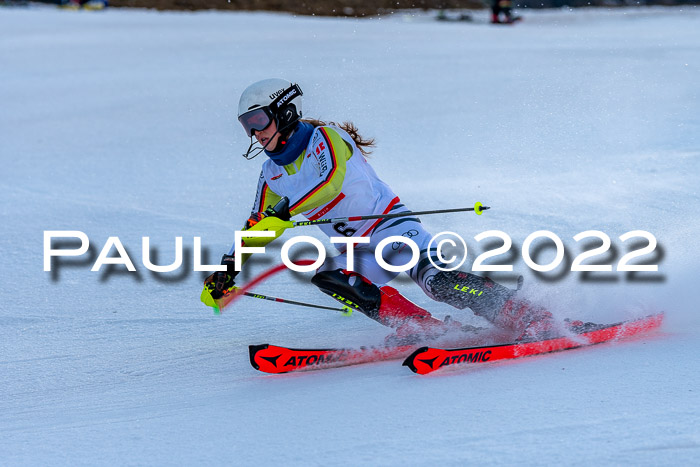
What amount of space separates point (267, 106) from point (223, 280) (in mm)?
809

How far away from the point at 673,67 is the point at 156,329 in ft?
26.6

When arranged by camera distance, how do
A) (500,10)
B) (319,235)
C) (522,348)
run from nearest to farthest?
(522,348) < (319,235) < (500,10)

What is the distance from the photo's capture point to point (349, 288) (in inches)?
157

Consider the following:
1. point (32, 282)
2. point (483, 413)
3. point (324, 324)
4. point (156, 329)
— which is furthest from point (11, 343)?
point (483, 413)

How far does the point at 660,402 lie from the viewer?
10.0 ft

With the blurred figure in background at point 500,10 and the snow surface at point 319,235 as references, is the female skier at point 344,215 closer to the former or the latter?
the snow surface at point 319,235

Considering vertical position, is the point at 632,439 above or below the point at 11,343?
above

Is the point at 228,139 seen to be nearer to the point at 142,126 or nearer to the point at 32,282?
the point at 142,126

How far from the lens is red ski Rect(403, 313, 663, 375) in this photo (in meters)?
3.66

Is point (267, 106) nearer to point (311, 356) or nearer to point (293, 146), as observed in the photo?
point (293, 146)

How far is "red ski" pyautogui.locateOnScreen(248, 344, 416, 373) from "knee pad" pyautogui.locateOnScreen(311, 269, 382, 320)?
0.21m

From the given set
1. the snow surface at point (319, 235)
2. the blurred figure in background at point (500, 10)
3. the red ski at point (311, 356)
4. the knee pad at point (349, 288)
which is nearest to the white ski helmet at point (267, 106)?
the knee pad at point (349, 288)

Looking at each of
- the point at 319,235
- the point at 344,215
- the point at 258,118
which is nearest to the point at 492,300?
the point at 344,215

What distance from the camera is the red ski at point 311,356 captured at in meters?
3.83
